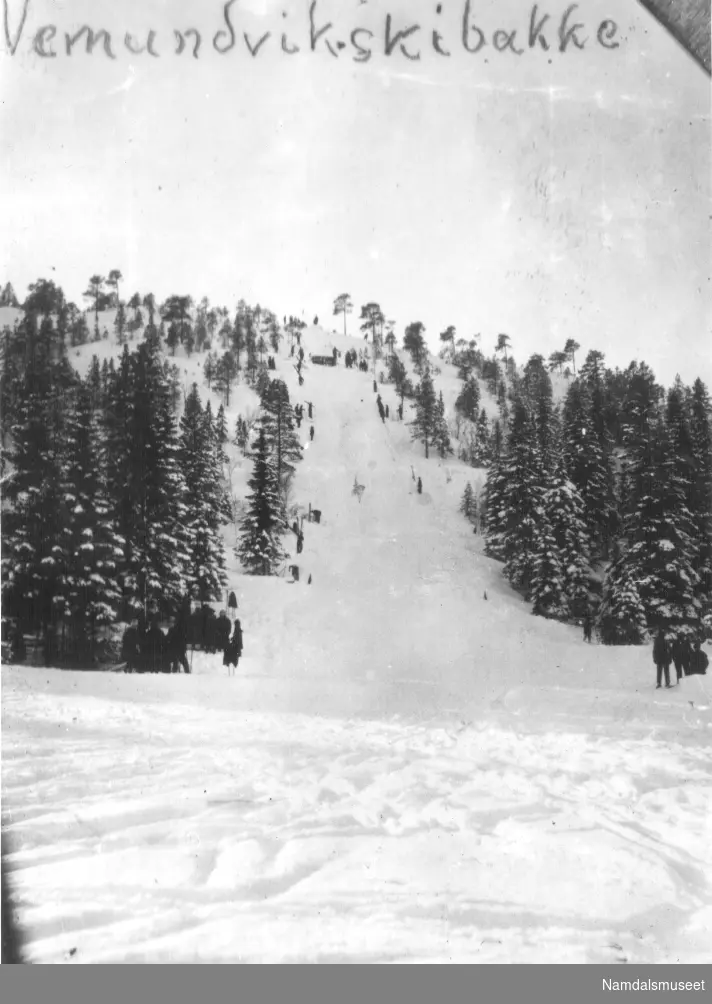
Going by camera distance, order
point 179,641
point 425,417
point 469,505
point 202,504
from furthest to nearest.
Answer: point 425,417 → point 469,505 → point 202,504 → point 179,641

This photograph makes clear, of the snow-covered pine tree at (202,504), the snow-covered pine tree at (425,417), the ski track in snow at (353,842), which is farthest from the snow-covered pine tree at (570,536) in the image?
the snow-covered pine tree at (425,417)

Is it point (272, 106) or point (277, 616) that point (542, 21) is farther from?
point (277, 616)

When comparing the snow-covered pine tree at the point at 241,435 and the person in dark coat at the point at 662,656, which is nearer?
the person in dark coat at the point at 662,656

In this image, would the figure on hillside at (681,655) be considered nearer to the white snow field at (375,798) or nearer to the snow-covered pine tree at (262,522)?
the white snow field at (375,798)

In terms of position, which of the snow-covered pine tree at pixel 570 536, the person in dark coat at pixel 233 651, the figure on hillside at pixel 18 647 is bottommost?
the person in dark coat at pixel 233 651

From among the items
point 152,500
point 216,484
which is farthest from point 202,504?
point 152,500

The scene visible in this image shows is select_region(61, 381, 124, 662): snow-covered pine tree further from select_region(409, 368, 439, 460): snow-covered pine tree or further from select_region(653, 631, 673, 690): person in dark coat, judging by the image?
select_region(409, 368, 439, 460): snow-covered pine tree

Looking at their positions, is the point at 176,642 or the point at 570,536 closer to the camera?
the point at 570,536

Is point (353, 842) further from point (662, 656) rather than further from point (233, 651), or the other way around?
point (662, 656)
